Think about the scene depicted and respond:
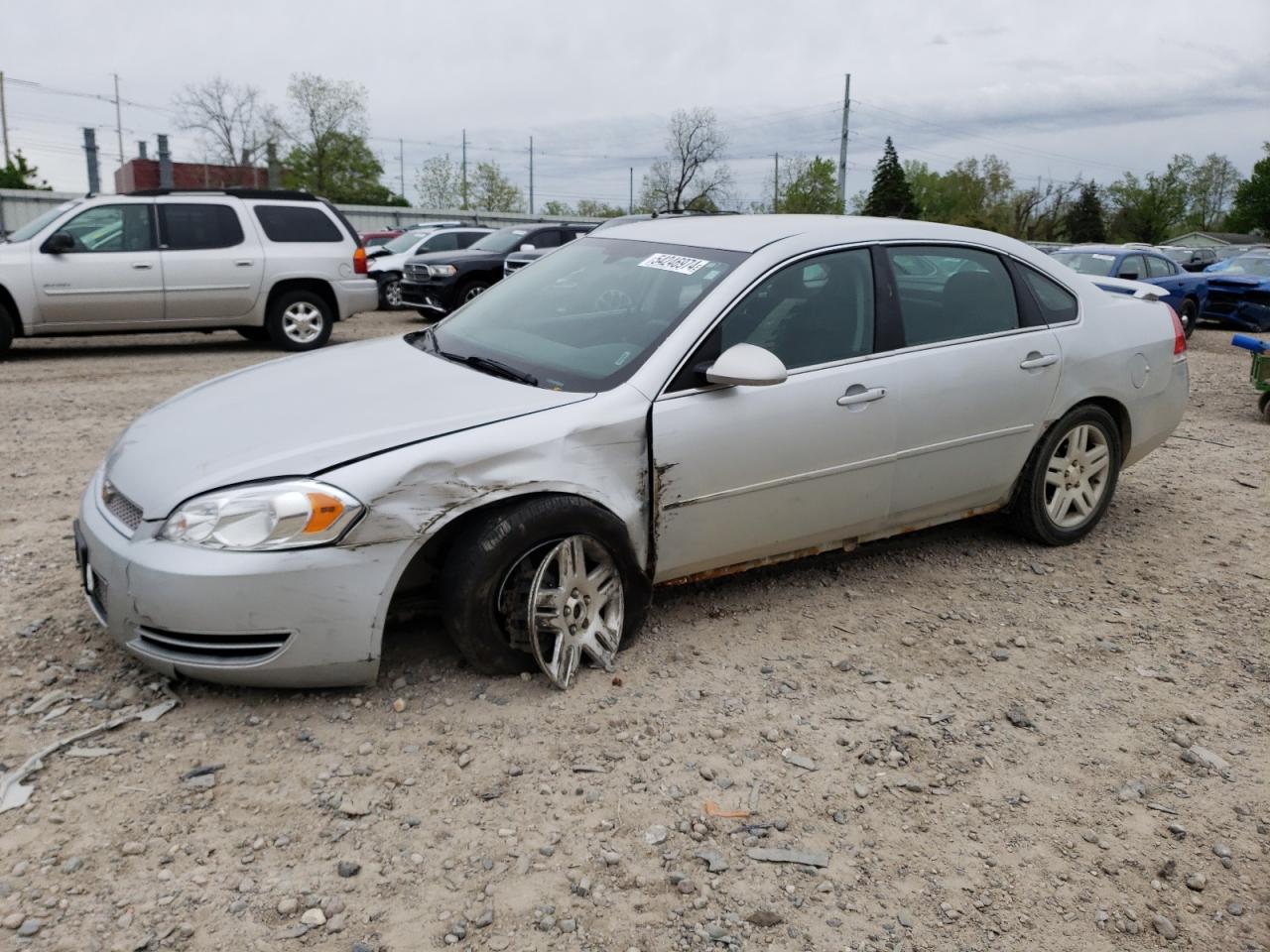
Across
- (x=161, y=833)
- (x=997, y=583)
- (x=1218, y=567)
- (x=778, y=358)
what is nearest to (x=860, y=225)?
(x=778, y=358)

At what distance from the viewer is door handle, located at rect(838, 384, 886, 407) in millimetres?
4145

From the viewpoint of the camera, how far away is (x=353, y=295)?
40.0 ft

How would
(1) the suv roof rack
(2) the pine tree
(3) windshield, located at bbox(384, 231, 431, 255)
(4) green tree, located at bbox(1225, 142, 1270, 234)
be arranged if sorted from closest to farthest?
(1) the suv roof rack, (3) windshield, located at bbox(384, 231, 431, 255), (2) the pine tree, (4) green tree, located at bbox(1225, 142, 1270, 234)

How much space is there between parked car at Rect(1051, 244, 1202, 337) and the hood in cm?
1463

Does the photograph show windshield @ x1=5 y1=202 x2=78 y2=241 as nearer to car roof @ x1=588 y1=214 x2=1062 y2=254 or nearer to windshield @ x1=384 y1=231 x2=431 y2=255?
car roof @ x1=588 y1=214 x2=1062 y2=254

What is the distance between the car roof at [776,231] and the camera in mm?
4327

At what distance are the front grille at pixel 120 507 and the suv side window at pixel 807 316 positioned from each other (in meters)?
1.82

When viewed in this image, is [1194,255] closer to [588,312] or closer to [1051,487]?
[1051,487]

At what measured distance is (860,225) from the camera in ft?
14.9

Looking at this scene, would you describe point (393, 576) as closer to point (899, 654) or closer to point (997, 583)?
point (899, 654)

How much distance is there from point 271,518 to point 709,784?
1.53 metres

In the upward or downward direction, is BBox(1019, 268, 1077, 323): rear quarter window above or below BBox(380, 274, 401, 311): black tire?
above

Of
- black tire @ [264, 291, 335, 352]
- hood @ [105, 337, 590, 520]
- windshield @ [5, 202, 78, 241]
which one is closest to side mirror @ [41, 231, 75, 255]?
windshield @ [5, 202, 78, 241]

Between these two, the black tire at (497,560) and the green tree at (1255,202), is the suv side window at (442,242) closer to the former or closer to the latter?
the black tire at (497,560)
